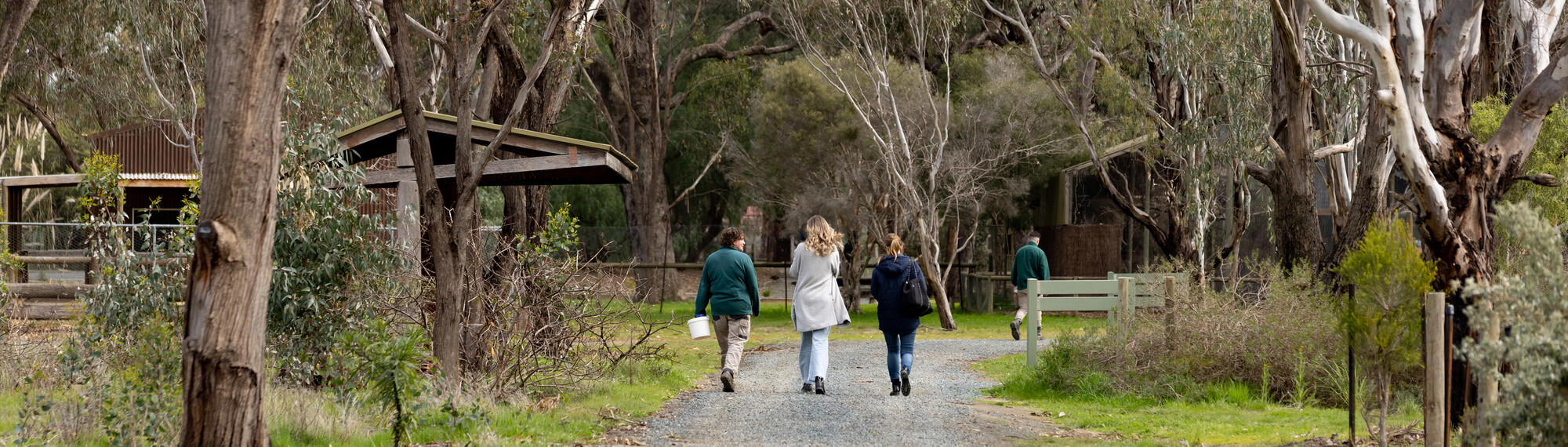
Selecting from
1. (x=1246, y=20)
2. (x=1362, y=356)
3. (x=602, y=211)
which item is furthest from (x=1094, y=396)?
(x=602, y=211)

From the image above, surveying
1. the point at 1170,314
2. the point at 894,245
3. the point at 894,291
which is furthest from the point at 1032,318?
the point at 894,291

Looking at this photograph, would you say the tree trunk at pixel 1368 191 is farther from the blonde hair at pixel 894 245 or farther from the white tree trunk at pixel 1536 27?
the blonde hair at pixel 894 245

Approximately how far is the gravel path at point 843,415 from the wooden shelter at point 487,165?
2.05 m

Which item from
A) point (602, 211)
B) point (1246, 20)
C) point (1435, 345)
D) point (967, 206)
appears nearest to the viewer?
point (1435, 345)

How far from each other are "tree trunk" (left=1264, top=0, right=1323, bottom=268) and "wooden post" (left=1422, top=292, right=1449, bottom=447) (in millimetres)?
8698

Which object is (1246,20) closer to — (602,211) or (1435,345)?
(1435,345)

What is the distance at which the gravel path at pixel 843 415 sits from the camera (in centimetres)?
818

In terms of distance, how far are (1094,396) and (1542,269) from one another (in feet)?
17.6

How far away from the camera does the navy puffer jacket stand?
35.3 ft

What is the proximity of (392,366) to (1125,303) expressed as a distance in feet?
22.9

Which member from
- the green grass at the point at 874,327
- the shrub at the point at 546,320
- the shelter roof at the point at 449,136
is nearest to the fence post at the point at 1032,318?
A: the shrub at the point at 546,320

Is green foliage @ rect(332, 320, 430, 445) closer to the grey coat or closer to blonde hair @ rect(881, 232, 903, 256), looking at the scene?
the grey coat

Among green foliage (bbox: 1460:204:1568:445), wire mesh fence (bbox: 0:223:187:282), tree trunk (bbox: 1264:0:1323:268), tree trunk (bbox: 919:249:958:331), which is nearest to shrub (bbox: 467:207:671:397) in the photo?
green foliage (bbox: 1460:204:1568:445)

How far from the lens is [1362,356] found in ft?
23.3
